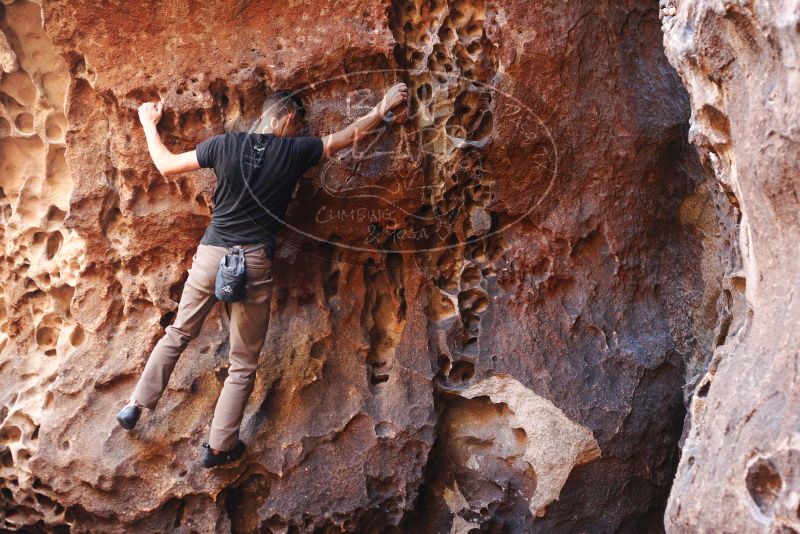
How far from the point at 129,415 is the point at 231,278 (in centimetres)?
79

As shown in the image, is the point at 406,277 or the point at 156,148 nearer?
the point at 156,148

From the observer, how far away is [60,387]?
383cm

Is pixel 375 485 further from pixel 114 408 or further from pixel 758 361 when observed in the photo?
pixel 758 361

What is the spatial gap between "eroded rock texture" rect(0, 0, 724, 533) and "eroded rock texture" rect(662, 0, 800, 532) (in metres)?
0.79

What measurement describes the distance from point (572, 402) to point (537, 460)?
0.31 m

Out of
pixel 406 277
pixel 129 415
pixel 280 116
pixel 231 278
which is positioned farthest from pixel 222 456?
pixel 280 116

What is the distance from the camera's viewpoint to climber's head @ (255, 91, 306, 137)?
11.4ft

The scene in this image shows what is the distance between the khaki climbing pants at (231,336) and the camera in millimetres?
3492

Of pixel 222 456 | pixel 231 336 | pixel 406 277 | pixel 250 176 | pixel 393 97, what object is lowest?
pixel 222 456

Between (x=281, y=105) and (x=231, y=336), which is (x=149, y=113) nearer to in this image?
(x=281, y=105)

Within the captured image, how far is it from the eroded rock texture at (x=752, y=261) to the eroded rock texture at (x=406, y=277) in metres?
0.79

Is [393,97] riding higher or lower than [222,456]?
higher

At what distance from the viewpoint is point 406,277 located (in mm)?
3900

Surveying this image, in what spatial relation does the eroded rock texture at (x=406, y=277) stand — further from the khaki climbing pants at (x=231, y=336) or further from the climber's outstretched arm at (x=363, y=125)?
the khaki climbing pants at (x=231, y=336)
